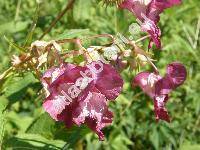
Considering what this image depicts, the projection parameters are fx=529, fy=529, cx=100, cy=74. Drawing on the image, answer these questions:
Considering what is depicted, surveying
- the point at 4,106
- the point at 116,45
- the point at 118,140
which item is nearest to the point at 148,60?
the point at 116,45

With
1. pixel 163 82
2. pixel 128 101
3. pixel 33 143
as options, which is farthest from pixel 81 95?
pixel 128 101

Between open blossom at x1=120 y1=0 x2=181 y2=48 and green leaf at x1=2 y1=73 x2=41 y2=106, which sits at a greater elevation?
open blossom at x1=120 y1=0 x2=181 y2=48

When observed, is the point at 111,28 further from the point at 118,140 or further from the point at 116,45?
the point at 116,45

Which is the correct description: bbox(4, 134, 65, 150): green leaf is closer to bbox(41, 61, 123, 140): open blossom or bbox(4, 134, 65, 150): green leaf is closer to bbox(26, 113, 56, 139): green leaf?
bbox(26, 113, 56, 139): green leaf

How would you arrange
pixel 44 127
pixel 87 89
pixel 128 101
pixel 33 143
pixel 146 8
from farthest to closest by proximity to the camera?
pixel 128 101 < pixel 44 127 < pixel 33 143 < pixel 146 8 < pixel 87 89

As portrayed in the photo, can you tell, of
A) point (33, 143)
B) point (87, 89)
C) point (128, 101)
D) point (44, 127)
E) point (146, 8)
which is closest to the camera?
point (87, 89)

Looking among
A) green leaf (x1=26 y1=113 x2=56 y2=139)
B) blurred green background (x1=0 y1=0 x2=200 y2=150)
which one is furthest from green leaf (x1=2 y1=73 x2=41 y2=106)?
blurred green background (x1=0 y1=0 x2=200 y2=150)

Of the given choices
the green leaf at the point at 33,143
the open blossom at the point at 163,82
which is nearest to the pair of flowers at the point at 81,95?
the open blossom at the point at 163,82

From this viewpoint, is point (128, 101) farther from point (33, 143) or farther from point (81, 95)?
point (81, 95)
